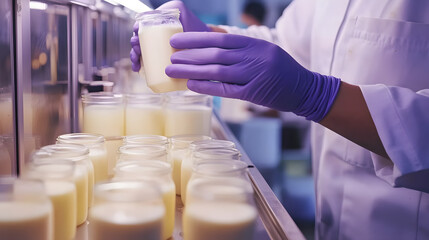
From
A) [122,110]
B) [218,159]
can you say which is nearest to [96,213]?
[218,159]

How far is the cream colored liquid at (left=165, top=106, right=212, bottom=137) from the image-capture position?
1714mm

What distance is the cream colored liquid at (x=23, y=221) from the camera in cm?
77

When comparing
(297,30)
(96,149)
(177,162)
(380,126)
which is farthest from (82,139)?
(297,30)

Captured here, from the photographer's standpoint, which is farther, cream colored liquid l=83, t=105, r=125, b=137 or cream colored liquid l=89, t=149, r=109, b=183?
cream colored liquid l=83, t=105, r=125, b=137

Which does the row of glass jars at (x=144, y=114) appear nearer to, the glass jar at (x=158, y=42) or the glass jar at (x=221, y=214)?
the glass jar at (x=158, y=42)

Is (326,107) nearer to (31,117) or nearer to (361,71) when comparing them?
(361,71)

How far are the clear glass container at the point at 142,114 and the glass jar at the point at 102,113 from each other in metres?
0.05

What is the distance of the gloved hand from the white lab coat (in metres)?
0.52

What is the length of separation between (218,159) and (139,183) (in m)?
0.27

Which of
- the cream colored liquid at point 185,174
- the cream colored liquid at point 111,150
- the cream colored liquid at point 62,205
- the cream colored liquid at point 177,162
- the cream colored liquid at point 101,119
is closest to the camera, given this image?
the cream colored liquid at point 62,205

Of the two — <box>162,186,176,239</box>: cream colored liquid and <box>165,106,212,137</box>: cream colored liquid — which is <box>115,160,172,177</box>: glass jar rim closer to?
<box>162,186,176,239</box>: cream colored liquid

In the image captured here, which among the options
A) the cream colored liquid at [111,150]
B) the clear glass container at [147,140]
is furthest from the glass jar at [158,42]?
the cream colored liquid at [111,150]

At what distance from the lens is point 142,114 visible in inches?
66.0

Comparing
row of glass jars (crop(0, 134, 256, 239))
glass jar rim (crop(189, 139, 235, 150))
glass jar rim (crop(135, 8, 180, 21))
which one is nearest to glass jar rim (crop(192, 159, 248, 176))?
row of glass jars (crop(0, 134, 256, 239))
